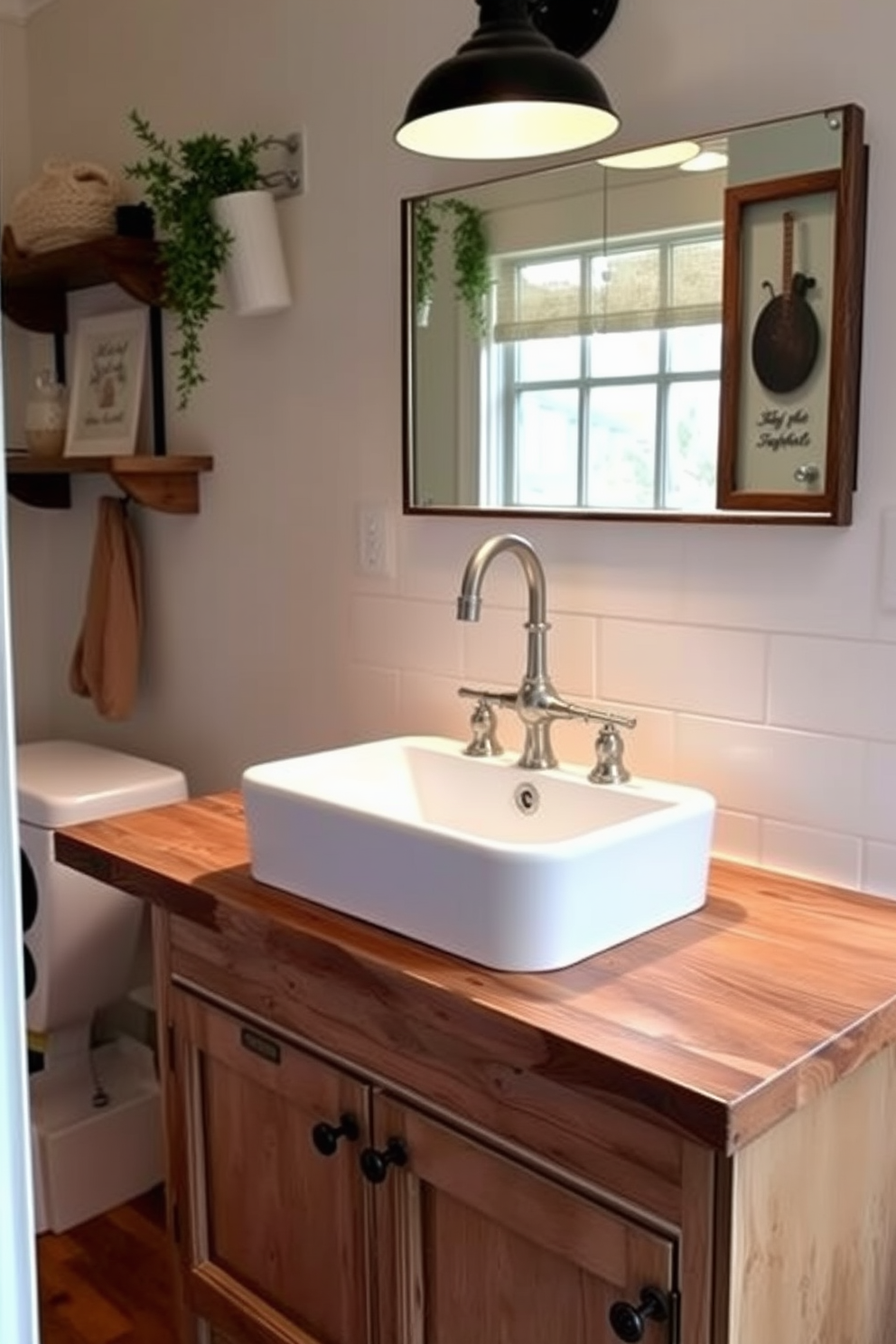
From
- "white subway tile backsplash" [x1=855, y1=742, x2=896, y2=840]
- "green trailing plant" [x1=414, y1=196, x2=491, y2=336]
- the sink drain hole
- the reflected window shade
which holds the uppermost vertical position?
"green trailing plant" [x1=414, y1=196, x2=491, y2=336]

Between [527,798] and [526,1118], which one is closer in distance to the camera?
[526,1118]

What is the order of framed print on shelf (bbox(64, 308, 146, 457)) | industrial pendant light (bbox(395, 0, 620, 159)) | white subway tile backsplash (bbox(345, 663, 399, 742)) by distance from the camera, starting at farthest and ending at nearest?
framed print on shelf (bbox(64, 308, 146, 457))
white subway tile backsplash (bbox(345, 663, 399, 742))
industrial pendant light (bbox(395, 0, 620, 159))

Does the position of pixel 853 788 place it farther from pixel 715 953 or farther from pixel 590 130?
pixel 590 130

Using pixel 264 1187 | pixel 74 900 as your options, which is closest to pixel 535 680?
pixel 264 1187

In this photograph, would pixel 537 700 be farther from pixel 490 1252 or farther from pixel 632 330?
pixel 490 1252

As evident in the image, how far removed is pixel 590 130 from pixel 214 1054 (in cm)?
119

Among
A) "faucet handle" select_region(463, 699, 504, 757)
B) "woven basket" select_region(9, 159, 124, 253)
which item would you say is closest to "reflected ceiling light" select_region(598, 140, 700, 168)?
"faucet handle" select_region(463, 699, 504, 757)

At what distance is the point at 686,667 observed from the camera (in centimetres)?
161

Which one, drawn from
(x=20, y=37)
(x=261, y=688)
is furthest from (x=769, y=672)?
(x=20, y=37)

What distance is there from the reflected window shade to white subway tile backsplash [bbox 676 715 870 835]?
0.50 meters

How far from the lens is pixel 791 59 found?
1429 millimetres

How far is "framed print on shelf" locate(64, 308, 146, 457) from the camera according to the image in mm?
2363

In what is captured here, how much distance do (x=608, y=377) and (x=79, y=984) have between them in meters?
1.45

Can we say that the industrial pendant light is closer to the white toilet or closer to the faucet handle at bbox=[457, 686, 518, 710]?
the faucet handle at bbox=[457, 686, 518, 710]
